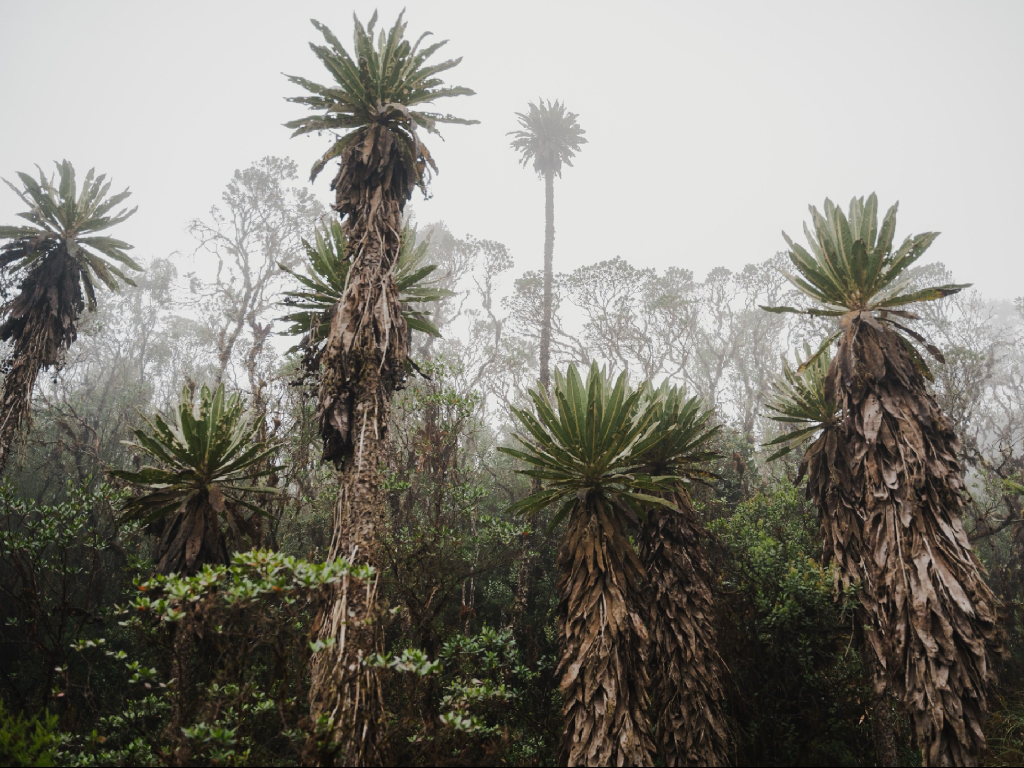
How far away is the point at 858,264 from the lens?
4.55 meters

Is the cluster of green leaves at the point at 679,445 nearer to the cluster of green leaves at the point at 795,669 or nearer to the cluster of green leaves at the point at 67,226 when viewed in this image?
the cluster of green leaves at the point at 795,669

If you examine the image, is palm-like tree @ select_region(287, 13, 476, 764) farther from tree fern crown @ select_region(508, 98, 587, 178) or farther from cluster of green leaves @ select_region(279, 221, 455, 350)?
tree fern crown @ select_region(508, 98, 587, 178)

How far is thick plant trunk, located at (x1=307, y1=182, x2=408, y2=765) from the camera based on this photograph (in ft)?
9.54

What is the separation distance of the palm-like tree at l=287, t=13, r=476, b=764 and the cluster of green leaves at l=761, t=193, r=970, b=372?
3564mm

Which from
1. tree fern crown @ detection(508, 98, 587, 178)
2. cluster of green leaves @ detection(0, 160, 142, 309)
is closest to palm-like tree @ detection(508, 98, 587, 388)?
tree fern crown @ detection(508, 98, 587, 178)

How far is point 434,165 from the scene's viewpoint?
16.5ft

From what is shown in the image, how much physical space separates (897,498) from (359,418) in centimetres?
434

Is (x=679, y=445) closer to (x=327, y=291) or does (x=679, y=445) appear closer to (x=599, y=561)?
(x=599, y=561)

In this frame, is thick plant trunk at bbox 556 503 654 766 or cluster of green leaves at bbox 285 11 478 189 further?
cluster of green leaves at bbox 285 11 478 189

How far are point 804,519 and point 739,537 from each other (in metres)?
1.66

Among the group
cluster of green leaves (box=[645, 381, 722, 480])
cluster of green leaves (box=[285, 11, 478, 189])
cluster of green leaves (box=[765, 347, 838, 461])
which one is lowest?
cluster of green leaves (box=[645, 381, 722, 480])

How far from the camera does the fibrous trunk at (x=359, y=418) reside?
293 cm

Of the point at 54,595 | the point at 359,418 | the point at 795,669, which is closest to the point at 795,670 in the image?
the point at 795,669

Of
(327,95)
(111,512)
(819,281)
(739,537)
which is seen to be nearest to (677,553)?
(819,281)
